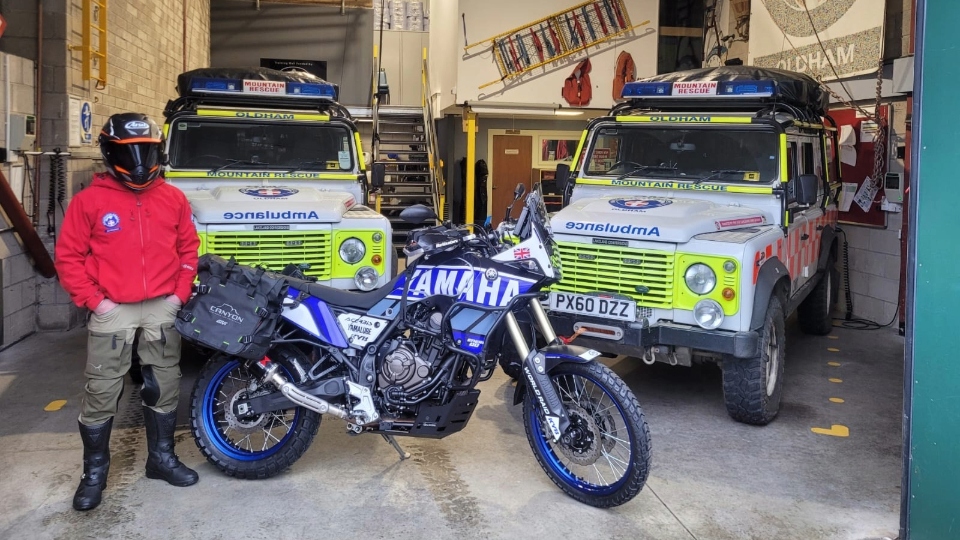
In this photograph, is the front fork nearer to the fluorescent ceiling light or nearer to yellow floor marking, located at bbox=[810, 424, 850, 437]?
yellow floor marking, located at bbox=[810, 424, 850, 437]

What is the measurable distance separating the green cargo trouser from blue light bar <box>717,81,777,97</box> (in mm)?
4154

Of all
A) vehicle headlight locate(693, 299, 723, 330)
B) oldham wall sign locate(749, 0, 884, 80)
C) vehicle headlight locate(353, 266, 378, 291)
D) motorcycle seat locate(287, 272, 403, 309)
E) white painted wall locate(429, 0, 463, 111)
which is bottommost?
vehicle headlight locate(693, 299, 723, 330)

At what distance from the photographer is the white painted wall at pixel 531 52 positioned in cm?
1322

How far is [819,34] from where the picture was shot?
9.17 m

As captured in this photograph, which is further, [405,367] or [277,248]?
[277,248]

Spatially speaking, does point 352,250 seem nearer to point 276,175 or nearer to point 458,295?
point 276,175

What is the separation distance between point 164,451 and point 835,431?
392 cm

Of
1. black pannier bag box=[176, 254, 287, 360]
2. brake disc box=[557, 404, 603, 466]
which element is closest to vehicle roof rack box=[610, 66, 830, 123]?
brake disc box=[557, 404, 603, 466]

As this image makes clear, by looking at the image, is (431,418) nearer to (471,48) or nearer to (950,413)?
(950,413)

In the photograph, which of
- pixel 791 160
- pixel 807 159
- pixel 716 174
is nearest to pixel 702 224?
pixel 716 174

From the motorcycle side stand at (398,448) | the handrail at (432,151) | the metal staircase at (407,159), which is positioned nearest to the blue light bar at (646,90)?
the motorcycle side stand at (398,448)

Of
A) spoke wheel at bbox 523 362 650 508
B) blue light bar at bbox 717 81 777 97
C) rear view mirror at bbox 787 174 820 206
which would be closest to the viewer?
spoke wheel at bbox 523 362 650 508

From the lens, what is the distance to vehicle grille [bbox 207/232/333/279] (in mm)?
5621

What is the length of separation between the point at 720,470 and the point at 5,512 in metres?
3.52
